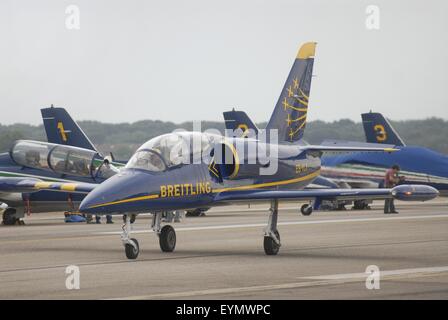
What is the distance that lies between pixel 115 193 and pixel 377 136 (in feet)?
117

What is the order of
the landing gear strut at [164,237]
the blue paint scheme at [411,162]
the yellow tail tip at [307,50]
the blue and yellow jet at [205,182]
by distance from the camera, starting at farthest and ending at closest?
the blue paint scheme at [411,162], the yellow tail tip at [307,50], the landing gear strut at [164,237], the blue and yellow jet at [205,182]

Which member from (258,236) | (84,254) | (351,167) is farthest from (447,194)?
(84,254)

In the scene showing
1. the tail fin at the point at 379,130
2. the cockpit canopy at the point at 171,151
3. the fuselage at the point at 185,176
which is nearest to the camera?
the fuselage at the point at 185,176

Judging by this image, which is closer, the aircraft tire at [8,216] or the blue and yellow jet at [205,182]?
the blue and yellow jet at [205,182]

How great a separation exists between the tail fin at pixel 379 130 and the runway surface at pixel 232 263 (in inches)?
967

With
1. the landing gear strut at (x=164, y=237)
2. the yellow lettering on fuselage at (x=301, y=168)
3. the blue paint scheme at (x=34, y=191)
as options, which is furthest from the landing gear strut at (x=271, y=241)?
the blue paint scheme at (x=34, y=191)

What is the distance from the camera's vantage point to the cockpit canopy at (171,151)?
1684cm

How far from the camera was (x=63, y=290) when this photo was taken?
12102 millimetres

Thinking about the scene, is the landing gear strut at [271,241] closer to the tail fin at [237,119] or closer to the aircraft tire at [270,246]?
the aircraft tire at [270,246]

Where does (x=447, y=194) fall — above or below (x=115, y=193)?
below

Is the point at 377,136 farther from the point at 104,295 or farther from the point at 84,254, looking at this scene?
the point at 104,295

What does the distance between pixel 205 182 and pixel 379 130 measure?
34.0m

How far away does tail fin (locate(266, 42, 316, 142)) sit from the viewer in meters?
21.4
